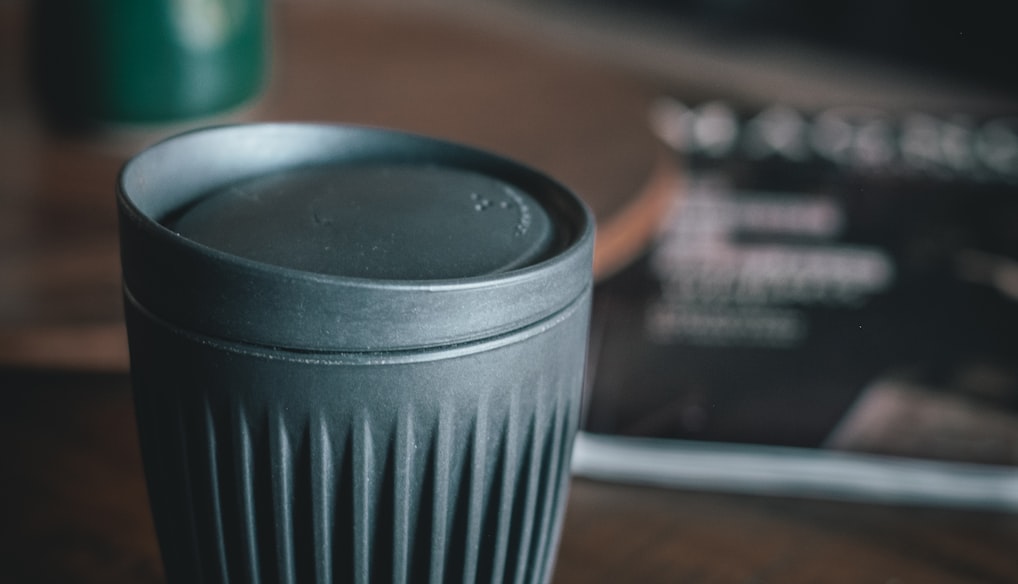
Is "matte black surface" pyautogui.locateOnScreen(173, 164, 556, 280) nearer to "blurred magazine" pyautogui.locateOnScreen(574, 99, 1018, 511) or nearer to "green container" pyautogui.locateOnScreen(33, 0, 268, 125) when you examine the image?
"blurred magazine" pyautogui.locateOnScreen(574, 99, 1018, 511)

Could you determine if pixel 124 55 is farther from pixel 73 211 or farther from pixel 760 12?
pixel 760 12

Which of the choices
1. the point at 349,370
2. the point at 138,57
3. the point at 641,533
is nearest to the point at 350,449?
the point at 349,370

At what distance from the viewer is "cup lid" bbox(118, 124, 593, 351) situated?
0.20 metres

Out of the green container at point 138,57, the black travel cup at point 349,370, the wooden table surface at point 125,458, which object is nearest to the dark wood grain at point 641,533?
the wooden table surface at point 125,458

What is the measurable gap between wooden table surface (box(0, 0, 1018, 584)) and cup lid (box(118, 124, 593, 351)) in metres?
0.15

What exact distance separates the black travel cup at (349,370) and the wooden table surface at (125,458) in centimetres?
12

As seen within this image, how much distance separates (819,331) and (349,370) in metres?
0.34

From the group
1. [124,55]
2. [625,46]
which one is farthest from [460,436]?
[625,46]

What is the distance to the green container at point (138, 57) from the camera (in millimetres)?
575

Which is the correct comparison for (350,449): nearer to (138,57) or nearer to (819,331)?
(819,331)

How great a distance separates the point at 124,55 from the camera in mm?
583

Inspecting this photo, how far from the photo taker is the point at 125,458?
411 millimetres

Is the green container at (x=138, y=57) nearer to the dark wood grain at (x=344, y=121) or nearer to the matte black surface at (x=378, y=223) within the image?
the dark wood grain at (x=344, y=121)

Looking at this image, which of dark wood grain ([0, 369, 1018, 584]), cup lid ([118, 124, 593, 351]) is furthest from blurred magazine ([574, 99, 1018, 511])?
cup lid ([118, 124, 593, 351])
